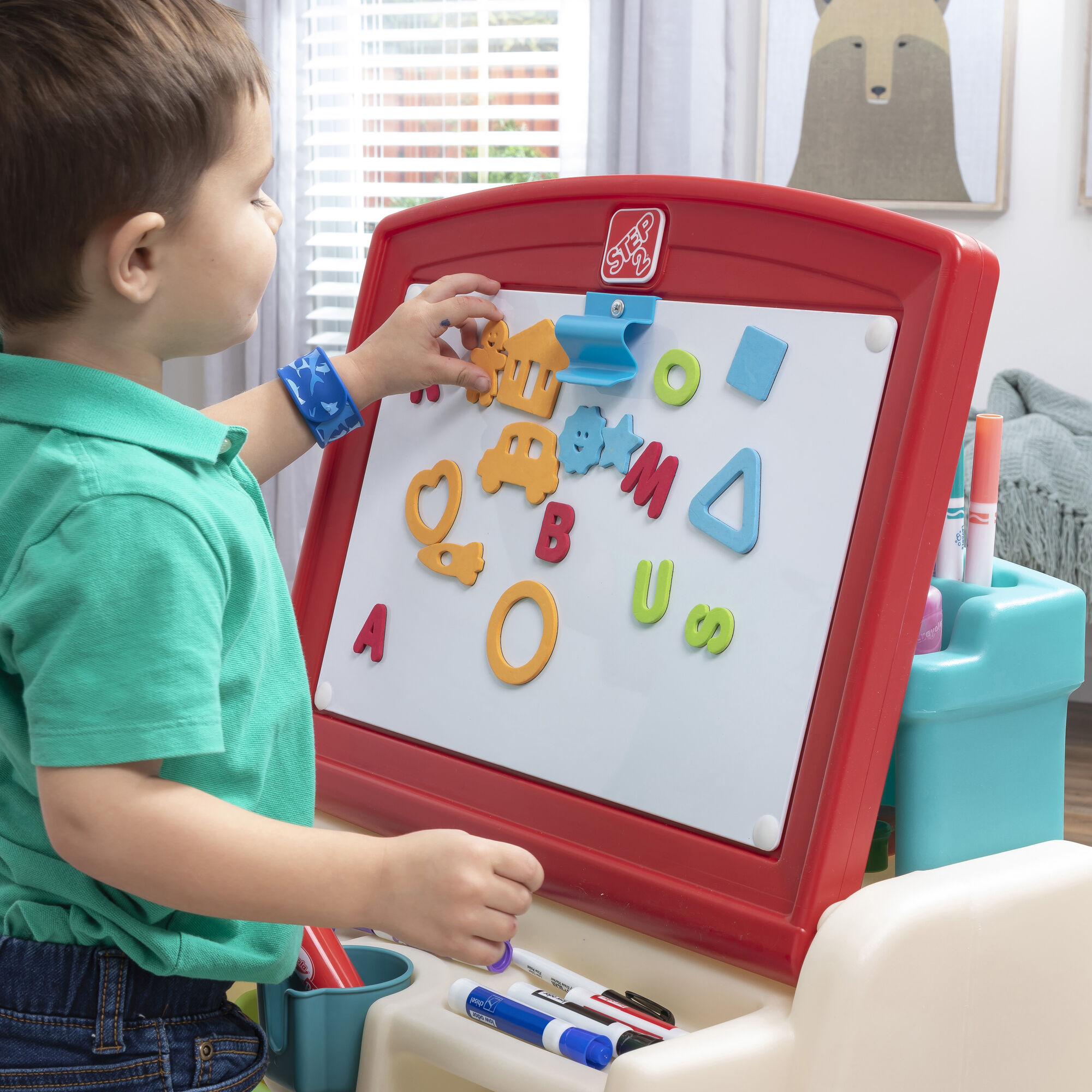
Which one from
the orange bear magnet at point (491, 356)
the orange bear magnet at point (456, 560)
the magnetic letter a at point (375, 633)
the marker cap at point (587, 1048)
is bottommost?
the marker cap at point (587, 1048)

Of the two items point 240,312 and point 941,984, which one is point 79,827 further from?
point 941,984

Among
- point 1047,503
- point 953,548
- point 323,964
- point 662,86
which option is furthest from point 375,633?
point 662,86

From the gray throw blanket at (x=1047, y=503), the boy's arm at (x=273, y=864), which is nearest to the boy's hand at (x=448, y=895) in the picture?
the boy's arm at (x=273, y=864)

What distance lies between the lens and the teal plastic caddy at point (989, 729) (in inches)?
18.5

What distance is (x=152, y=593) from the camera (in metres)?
0.38

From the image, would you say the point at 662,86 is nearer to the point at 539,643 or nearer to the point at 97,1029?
the point at 539,643

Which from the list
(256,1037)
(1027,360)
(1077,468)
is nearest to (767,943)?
(256,1037)

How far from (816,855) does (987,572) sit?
0.18 metres

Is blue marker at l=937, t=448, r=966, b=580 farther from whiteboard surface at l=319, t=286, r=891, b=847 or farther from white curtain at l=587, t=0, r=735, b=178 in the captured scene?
white curtain at l=587, t=0, r=735, b=178

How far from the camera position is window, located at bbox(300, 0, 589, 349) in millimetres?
2178

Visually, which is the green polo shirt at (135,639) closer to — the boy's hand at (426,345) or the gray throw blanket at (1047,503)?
the boy's hand at (426,345)

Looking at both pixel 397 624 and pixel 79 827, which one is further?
pixel 397 624

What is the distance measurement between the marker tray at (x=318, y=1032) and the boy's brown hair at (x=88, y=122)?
0.97 ft

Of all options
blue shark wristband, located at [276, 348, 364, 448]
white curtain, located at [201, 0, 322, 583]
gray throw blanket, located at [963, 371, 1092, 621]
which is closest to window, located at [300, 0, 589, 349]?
white curtain, located at [201, 0, 322, 583]
